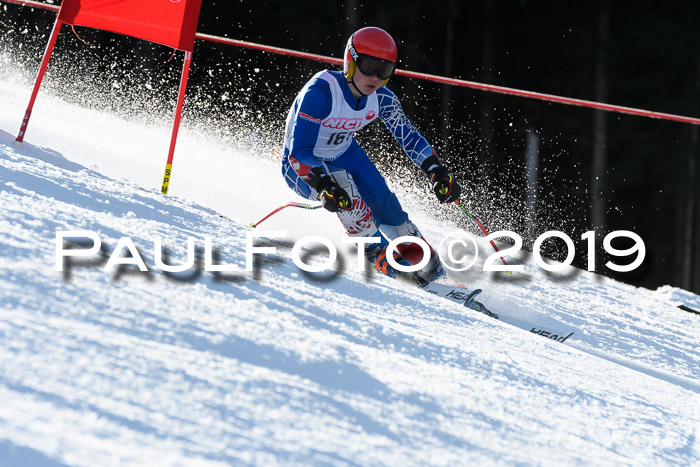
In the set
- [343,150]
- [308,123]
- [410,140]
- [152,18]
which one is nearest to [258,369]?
[308,123]

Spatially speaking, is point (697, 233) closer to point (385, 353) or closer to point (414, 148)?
point (414, 148)

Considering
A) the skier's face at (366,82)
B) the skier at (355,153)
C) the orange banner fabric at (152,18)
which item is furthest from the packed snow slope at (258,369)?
the skier's face at (366,82)

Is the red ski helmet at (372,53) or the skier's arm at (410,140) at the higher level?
the red ski helmet at (372,53)

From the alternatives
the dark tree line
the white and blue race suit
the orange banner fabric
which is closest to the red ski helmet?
the white and blue race suit

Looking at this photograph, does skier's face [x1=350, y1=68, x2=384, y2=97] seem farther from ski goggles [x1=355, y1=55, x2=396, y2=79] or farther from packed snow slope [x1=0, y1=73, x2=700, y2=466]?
packed snow slope [x1=0, y1=73, x2=700, y2=466]

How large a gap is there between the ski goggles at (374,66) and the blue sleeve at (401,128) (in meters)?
0.41

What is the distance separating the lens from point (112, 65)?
13320 mm

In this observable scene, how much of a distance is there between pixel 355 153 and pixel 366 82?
40cm

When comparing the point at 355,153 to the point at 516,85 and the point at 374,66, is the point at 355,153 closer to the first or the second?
the point at 374,66

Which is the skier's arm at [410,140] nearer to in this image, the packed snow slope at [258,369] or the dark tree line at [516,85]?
the packed snow slope at [258,369]

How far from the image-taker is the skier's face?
11.6 feet

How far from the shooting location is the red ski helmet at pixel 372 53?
11.3 ft

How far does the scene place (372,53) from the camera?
11.3ft

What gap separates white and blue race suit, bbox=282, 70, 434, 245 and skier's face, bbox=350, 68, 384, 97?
6 centimetres
